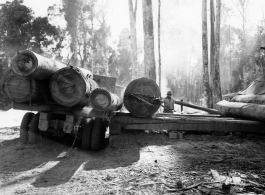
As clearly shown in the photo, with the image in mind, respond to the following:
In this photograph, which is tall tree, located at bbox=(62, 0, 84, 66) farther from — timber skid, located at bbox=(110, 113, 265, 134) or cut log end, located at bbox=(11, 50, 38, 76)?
cut log end, located at bbox=(11, 50, 38, 76)


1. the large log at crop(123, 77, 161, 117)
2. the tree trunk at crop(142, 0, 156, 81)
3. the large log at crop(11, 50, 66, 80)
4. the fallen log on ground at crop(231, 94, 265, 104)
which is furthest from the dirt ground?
the tree trunk at crop(142, 0, 156, 81)

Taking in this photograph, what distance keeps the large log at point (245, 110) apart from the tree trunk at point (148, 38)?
3.76 meters

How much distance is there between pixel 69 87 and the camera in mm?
5328

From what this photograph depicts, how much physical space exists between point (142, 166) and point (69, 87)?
231 centimetres

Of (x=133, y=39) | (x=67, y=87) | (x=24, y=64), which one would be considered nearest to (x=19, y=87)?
(x=24, y=64)

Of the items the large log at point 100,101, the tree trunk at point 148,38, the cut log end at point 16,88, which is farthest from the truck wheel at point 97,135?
the tree trunk at point 148,38

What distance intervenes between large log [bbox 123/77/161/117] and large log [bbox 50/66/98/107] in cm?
104

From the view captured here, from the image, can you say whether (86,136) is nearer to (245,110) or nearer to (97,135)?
(97,135)

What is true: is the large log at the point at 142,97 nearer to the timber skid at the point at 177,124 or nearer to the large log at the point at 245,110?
the timber skid at the point at 177,124

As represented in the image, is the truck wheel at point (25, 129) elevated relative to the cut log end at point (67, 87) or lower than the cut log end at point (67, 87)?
lower

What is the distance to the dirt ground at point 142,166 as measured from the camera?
11.0ft

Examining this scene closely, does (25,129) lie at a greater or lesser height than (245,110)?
lesser

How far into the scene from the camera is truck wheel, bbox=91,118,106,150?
17.7 feet

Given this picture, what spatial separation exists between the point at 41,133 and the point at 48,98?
3.29 feet
